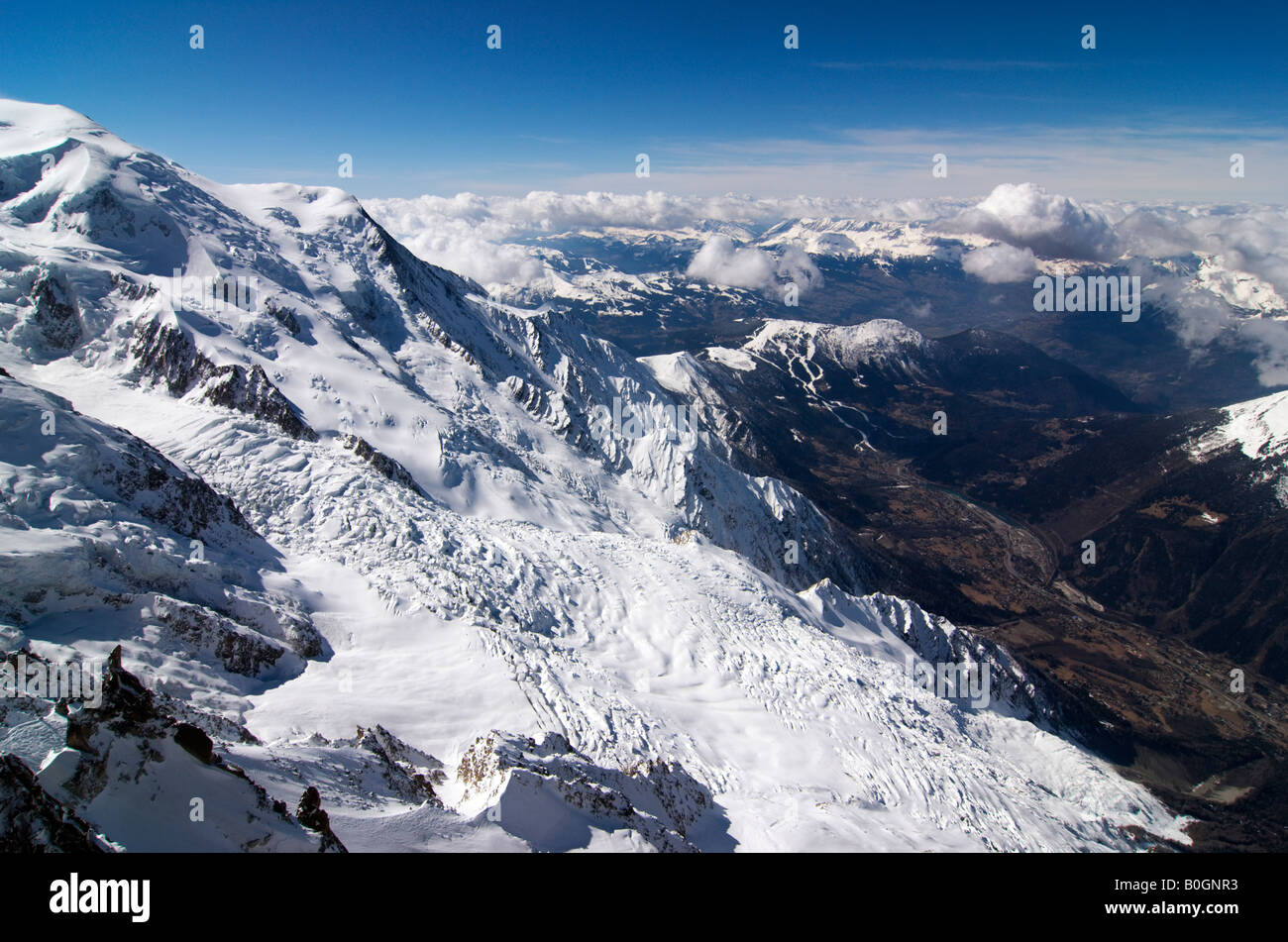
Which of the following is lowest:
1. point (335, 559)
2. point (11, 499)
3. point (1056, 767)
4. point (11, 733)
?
point (1056, 767)

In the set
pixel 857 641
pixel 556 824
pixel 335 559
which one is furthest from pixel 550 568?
pixel 857 641

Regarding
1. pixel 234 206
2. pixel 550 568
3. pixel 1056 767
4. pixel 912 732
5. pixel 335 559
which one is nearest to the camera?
pixel 335 559

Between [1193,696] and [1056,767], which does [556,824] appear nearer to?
[1056,767]

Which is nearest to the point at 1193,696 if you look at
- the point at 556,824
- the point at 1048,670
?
the point at 1048,670

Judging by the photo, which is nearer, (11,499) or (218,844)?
(218,844)
